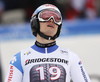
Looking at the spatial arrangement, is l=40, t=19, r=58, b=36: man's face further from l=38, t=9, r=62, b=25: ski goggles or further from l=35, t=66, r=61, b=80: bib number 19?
l=35, t=66, r=61, b=80: bib number 19

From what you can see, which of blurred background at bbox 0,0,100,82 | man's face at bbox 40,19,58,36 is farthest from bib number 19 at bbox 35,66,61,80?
blurred background at bbox 0,0,100,82

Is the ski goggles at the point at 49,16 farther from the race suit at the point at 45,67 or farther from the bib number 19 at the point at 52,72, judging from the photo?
the bib number 19 at the point at 52,72

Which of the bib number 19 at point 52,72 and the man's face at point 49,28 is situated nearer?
the bib number 19 at point 52,72

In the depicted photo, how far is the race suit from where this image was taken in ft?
12.0

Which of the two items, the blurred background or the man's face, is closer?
the man's face

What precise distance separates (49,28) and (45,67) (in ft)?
1.46

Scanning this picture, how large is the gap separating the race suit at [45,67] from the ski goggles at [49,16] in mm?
322

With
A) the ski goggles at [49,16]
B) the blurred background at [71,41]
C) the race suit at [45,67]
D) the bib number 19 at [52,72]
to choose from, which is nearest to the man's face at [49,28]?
the ski goggles at [49,16]

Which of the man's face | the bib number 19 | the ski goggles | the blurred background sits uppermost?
the blurred background

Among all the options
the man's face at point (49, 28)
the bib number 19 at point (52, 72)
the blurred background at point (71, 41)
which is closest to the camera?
the bib number 19 at point (52, 72)

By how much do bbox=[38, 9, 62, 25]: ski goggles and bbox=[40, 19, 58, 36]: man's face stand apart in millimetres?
36

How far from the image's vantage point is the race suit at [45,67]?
3668 millimetres

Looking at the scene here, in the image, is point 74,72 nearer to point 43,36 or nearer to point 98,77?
point 43,36

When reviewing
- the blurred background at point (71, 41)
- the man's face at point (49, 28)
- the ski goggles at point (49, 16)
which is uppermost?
the blurred background at point (71, 41)
